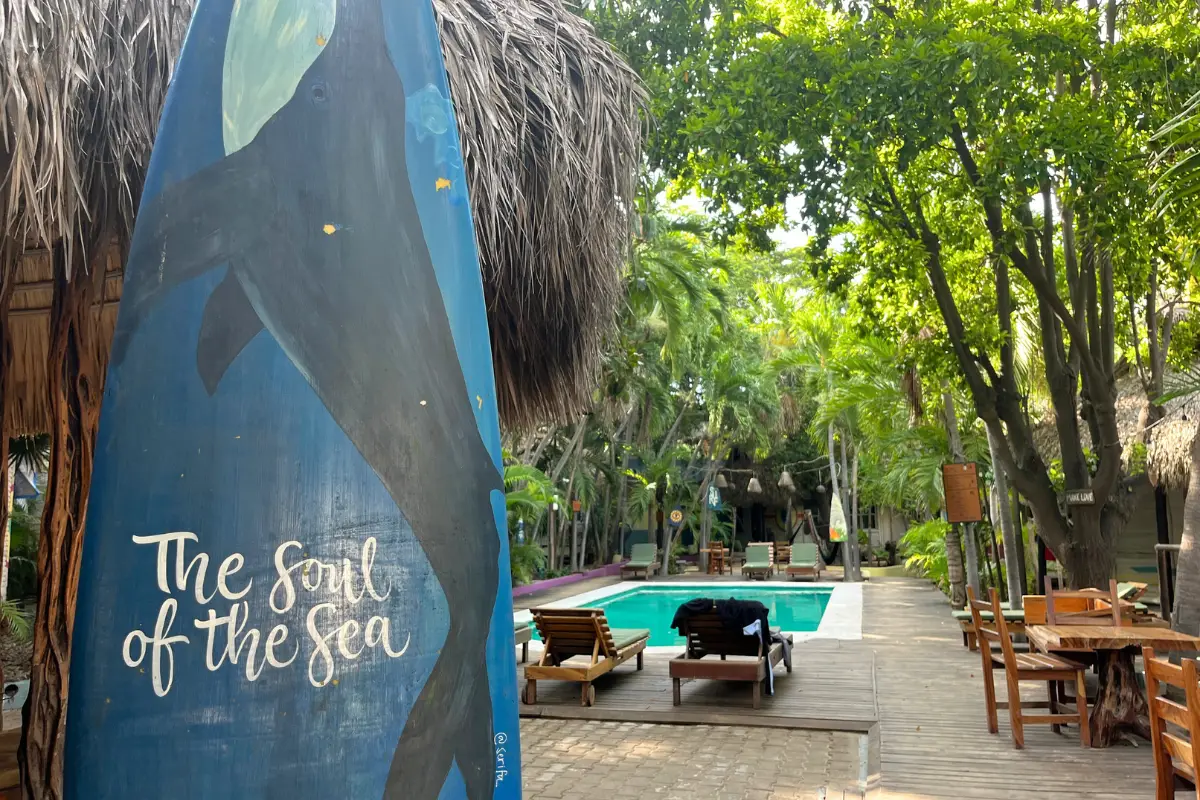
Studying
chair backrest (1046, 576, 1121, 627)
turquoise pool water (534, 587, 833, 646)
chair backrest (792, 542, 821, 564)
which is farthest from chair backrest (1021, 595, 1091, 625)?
chair backrest (792, 542, 821, 564)

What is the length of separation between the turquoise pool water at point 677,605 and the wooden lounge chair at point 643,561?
8.00ft

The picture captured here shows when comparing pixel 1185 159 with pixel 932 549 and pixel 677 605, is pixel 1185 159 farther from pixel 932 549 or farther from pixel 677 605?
pixel 677 605

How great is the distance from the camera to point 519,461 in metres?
19.7

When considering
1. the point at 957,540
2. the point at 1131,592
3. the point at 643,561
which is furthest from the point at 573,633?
the point at 643,561

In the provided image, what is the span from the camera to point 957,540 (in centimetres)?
1441

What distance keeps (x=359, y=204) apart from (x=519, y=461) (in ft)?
58.7

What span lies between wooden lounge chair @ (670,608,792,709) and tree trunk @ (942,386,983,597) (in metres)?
5.76

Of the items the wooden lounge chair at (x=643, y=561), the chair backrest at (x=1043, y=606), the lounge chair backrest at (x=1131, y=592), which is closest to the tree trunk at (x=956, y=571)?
the lounge chair backrest at (x=1131, y=592)

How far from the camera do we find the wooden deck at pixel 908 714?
524 cm

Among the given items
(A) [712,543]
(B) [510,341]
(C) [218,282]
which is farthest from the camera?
Answer: (A) [712,543]

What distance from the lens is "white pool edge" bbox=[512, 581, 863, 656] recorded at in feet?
39.1

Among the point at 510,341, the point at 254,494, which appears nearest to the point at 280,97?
the point at 254,494

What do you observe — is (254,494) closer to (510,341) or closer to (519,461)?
(510,341)

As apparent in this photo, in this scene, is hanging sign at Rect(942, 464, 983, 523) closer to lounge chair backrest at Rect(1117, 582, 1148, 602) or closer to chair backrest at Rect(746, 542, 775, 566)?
lounge chair backrest at Rect(1117, 582, 1148, 602)
